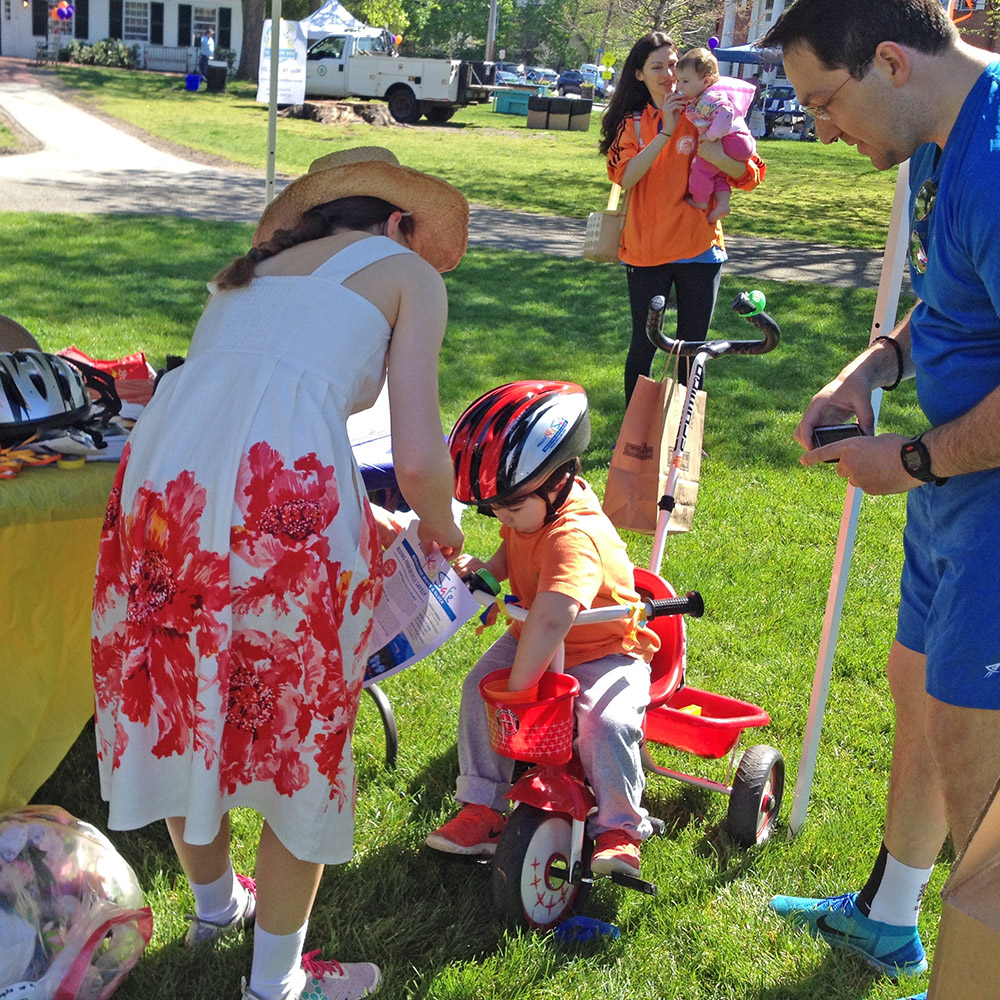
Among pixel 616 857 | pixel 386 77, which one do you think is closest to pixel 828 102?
pixel 616 857

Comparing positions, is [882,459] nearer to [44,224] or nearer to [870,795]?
[870,795]

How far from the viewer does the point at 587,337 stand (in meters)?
8.99

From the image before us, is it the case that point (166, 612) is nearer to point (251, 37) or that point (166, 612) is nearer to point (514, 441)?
point (514, 441)

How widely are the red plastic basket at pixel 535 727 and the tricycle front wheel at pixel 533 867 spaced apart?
0.63 feet

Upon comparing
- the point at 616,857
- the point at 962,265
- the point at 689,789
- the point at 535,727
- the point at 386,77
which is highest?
the point at 386,77

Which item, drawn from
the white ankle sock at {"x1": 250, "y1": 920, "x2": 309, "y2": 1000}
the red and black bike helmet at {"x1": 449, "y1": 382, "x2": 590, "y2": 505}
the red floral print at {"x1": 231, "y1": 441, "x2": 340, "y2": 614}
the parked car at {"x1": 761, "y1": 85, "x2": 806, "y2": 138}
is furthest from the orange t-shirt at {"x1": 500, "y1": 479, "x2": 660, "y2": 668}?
the parked car at {"x1": 761, "y1": 85, "x2": 806, "y2": 138}

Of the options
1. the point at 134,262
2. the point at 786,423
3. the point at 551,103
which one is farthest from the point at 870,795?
the point at 551,103

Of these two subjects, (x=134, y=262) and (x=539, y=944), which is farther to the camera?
(x=134, y=262)

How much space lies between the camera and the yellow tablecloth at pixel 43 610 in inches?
112

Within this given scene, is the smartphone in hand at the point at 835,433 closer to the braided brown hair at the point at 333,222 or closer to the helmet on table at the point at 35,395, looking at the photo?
the braided brown hair at the point at 333,222

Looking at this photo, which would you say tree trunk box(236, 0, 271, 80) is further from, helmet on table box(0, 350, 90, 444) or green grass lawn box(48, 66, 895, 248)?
helmet on table box(0, 350, 90, 444)

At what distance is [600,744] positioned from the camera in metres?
2.82

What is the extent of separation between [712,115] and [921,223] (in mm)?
3992

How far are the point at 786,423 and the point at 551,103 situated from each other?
99.0ft
